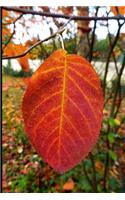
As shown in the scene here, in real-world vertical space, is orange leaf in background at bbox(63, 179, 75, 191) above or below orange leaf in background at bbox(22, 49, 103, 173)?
below

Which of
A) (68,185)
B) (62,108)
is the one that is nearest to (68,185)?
(68,185)

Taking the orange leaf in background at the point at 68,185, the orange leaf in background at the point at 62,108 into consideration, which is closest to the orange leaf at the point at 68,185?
the orange leaf in background at the point at 68,185

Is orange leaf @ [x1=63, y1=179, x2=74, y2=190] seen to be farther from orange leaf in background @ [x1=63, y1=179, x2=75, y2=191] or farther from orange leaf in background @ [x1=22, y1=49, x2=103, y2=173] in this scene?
orange leaf in background @ [x1=22, y1=49, x2=103, y2=173]

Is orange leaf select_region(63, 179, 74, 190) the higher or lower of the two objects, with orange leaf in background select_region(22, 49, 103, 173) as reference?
lower

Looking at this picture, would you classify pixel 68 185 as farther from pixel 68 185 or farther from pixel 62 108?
pixel 62 108

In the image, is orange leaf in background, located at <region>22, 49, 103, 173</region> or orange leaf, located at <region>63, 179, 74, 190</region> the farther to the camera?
orange leaf, located at <region>63, 179, 74, 190</region>

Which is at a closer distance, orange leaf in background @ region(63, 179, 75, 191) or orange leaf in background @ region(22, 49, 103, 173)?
orange leaf in background @ region(22, 49, 103, 173)

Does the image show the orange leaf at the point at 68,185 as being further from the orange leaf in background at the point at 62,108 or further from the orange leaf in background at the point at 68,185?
the orange leaf in background at the point at 62,108

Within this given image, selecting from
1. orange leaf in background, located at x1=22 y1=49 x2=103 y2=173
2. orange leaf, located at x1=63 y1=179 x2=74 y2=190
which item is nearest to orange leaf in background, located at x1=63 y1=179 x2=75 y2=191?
orange leaf, located at x1=63 y1=179 x2=74 y2=190

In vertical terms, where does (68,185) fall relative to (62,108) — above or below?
below
